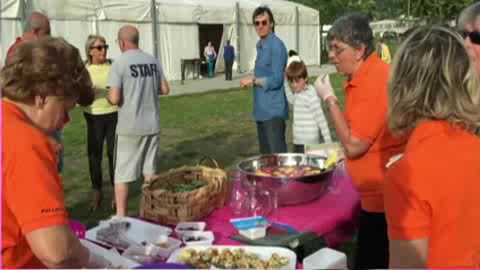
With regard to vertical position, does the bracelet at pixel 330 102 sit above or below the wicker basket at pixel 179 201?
above

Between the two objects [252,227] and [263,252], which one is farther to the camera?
[252,227]

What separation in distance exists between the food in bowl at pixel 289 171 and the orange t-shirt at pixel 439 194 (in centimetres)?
125

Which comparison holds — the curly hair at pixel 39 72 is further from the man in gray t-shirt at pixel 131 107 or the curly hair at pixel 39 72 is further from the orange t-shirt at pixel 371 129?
the man in gray t-shirt at pixel 131 107

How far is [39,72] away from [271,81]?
3553 mm

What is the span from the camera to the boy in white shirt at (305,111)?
498 centimetres

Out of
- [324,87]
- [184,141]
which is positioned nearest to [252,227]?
[324,87]

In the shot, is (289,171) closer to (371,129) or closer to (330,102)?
(330,102)

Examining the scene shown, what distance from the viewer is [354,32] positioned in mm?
2768

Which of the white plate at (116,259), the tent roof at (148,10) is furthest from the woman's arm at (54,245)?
the tent roof at (148,10)

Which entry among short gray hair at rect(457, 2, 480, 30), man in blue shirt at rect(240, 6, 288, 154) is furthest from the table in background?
short gray hair at rect(457, 2, 480, 30)

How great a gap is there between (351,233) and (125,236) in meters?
1.18

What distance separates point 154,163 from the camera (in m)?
5.00

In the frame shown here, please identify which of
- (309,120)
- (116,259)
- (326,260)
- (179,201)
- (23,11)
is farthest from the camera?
(23,11)

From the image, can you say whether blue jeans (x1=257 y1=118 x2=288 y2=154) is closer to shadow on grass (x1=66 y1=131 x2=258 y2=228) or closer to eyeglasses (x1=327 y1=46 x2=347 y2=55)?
shadow on grass (x1=66 y1=131 x2=258 y2=228)
